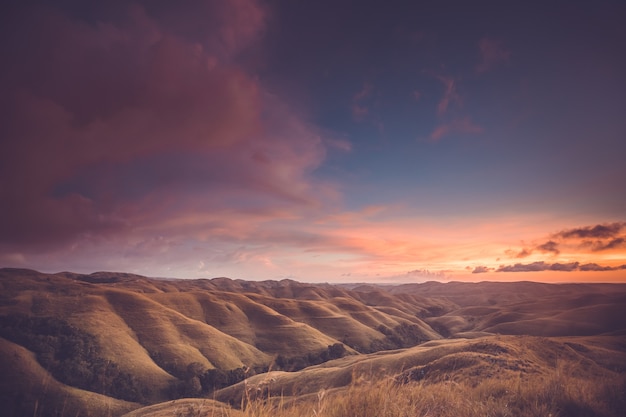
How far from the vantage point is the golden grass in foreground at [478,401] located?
5.62 metres

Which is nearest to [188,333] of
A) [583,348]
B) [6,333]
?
[6,333]

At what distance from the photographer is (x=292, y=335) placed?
142000 mm

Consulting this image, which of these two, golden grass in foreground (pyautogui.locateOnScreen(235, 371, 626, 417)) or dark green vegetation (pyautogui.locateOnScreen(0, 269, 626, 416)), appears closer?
golden grass in foreground (pyautogui.locateOnScreen(235, 371, 626, 417))

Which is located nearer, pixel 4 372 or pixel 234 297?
pixel 4 372

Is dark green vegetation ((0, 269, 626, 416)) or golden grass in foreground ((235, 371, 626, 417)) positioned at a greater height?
golden grass in foreground ((235, 371, 626, 417))

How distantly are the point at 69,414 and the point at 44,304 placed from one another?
75.3 m

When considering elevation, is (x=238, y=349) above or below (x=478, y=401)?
below

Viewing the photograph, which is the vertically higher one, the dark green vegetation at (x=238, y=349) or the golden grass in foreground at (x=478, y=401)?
the golden grass in foreground at (x=478, y=401)

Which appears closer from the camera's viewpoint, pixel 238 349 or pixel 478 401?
pixel 478 401

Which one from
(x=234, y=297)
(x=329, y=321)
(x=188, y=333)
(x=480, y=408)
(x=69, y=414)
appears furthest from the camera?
(x=234, y=297)

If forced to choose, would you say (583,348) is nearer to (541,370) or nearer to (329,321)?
(541,370)

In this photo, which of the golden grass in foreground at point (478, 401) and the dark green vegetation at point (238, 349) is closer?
the golden grass in foreground at point (478, 401)

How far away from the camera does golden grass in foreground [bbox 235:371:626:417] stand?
18.4 ft

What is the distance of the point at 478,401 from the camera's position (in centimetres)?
794
